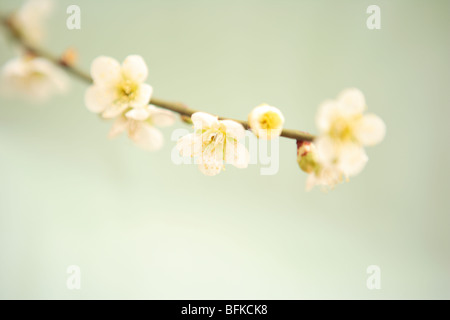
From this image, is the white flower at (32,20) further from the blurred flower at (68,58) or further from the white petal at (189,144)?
the white petal at (189,144)

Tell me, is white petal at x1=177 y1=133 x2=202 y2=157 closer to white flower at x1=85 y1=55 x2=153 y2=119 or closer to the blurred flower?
white flower at x1=85 y1=55 x2=153 y2=119

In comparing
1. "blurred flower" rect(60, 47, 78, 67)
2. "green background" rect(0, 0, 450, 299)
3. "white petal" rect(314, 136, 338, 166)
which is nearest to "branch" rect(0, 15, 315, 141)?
"blurred flower" rect(60, 47, 78, 67)

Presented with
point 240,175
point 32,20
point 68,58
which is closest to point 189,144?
point 68,58

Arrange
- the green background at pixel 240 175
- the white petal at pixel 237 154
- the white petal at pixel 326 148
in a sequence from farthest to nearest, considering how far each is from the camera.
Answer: the green background at pixel 240 175, the white petal at pixel 237 154, the white petal at pixel 326 148

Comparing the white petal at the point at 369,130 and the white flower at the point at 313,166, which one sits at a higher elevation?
the white petal at the point at 369,130

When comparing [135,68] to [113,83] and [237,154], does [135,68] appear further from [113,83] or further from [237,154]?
[237,154]

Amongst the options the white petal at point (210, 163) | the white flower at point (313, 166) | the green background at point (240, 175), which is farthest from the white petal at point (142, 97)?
the green background at point (240, 175)
